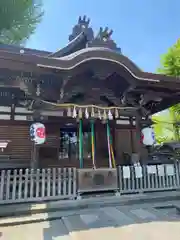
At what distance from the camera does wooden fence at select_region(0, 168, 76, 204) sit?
189 inches

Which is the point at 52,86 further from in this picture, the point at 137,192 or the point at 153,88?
the point at 137,192

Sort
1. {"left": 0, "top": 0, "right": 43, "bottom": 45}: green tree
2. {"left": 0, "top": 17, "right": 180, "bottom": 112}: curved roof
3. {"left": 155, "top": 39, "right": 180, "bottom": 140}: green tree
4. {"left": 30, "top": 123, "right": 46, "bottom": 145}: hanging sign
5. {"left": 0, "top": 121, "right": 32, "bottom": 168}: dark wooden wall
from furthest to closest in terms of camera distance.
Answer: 1. {"left": 155, "top": 39, "right": 180, "bottom": 140}: green tree
2. {"left": 0, "top": 0, "right": 43, "bottom": 45}: green tree
3. {"left": 0, "top": 121, "right": 32, "bottom": 168}: dark wooden wall
4. {"left": 30, "top": 123, "right": 46, "bottom": 145}: hanging sign
5. {"left": 0, "top": 17, "right": 180, "bottom": 112}: curved roof

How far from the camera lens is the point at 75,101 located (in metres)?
6.66

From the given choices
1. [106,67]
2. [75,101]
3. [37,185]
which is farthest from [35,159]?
[106,67]

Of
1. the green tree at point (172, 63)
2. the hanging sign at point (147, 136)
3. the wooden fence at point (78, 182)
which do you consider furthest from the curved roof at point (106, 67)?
the green tree at point (172, 63)

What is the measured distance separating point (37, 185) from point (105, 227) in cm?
212

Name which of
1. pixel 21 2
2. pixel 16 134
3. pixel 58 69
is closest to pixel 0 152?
pixel 16 134

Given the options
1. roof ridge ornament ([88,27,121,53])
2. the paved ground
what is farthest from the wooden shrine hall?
the paved ground

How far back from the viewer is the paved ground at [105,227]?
325 centimetres

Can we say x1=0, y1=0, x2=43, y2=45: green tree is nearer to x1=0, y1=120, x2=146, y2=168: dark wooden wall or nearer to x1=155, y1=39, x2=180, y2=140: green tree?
x1=0, y1=120, x2=146, y2=168: dark wooden wall

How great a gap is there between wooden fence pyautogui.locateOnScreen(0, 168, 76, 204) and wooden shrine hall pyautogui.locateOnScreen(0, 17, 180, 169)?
57 centimetres

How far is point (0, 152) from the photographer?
6191mm

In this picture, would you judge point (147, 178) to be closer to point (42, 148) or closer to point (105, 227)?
point (105, 227)

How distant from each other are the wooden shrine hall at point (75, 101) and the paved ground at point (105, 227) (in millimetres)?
1807
